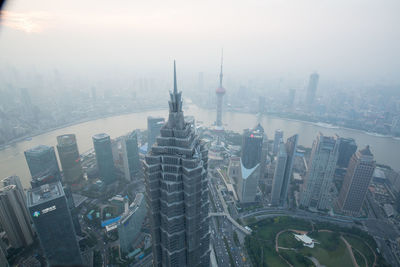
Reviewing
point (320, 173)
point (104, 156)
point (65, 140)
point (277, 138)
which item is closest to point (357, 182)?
point (320, 173)

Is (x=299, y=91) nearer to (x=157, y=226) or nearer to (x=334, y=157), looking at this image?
(x=334, y=157)

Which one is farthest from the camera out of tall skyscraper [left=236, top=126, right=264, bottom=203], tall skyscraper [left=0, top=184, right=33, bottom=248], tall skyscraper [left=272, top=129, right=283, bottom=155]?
tall skyscraper [left=272, top=129, right=283, bottom=155]

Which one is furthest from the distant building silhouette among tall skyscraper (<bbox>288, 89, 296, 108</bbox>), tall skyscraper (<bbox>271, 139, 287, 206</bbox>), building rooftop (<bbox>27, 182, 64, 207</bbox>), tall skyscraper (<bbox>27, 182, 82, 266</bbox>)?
tall skyscraper (<bbox>288, 89, 296, 108</bbox>)

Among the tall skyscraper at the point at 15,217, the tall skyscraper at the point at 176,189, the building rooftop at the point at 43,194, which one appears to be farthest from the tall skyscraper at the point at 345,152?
the tall skyscraper at the point at 15,217

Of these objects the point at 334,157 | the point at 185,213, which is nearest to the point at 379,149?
the point at 334,157

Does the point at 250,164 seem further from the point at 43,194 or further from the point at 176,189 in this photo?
the point at 43,194

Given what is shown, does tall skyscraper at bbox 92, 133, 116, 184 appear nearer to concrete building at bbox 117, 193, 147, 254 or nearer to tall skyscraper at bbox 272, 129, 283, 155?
concrete building at bbox 117, 193, 147, 254

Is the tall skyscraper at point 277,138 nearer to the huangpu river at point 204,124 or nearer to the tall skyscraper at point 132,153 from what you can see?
the huangpu river at point 204,124
